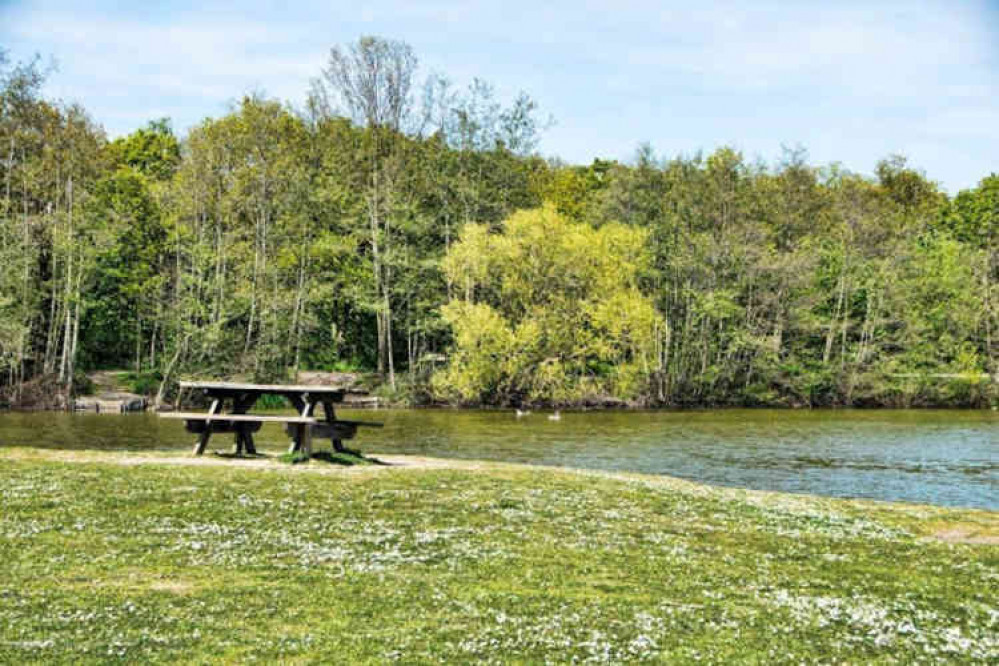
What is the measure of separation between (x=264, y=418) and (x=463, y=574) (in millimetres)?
12684

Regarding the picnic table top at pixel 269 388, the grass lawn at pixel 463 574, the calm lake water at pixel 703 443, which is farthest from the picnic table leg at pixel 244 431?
the calm lake water at pixel 703 443

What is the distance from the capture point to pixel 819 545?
52.6 ft

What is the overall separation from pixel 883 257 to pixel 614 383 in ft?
96.3

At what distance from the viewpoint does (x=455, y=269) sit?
72.0 meters

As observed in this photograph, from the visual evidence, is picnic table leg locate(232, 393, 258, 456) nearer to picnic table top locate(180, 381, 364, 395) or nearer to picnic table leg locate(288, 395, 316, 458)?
picnic table top locate(180, 381, 364, 395)

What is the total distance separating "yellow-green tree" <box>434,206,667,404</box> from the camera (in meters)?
68.6

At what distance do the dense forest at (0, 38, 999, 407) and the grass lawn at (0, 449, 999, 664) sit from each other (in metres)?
48.4

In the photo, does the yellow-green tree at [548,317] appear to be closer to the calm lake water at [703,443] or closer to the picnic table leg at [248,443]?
the calm lake water at [703,443]

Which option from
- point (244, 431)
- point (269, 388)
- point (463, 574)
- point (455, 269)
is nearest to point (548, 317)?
point (455, 269)

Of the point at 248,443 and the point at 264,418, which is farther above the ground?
the point at 264,418

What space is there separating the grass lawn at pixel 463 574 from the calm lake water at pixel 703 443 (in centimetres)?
1177

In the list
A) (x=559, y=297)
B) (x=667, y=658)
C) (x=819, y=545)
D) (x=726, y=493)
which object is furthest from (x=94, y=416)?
(x=667, y=658)

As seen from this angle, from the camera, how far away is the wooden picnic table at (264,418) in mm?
24078

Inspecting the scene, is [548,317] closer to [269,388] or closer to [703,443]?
[703,443]
